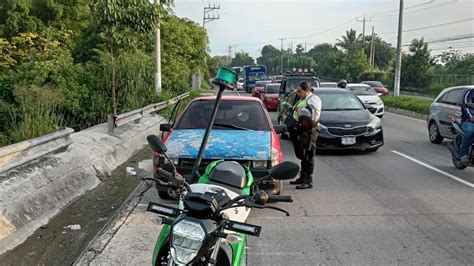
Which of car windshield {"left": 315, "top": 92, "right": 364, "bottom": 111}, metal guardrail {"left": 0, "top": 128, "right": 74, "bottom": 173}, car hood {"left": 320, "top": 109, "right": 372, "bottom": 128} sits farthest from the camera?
car windshield {"left": 315, "top": 92, "right": 364, "bottom": 111}

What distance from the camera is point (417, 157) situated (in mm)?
11602

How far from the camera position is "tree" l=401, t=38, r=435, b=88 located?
52312 millimetres

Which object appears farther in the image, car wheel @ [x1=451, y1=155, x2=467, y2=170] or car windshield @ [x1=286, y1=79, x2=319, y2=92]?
car windshield @ [x1=286, y1=79, x2=319, y2=92]

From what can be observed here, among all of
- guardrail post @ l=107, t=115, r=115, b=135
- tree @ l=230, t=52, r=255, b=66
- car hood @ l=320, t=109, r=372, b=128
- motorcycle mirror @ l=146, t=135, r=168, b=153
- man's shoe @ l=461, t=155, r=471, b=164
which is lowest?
man's shoe @ l=461, t=155, r=471, b=164

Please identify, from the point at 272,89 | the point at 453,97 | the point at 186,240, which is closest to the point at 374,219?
the point at 186,240

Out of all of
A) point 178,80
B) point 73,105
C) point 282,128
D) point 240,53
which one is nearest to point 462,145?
point 282,128

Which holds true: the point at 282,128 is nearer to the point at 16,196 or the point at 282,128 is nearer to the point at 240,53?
the point at 16,196

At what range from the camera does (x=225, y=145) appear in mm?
7102

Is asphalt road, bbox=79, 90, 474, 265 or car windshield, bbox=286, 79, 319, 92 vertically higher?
car windshield, bbox=286, 79, 319, 92

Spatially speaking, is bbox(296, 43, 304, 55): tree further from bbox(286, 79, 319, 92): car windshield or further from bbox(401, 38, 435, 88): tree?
bbox(286, 79, 319, 92): car windshield

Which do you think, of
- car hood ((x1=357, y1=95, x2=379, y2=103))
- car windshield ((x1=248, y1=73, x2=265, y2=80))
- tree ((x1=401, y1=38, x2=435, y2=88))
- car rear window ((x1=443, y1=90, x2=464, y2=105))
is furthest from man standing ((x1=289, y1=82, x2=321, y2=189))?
car windshield ((x1=248, y1=73, x2=265, y2=80))

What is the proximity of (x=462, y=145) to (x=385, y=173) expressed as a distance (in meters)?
1.50

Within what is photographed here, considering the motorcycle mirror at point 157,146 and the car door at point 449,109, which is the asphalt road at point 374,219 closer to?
the motorcycle mirror at point 157,146

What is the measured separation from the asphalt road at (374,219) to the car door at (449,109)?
2.91 m
